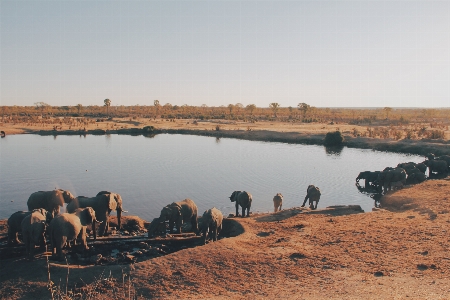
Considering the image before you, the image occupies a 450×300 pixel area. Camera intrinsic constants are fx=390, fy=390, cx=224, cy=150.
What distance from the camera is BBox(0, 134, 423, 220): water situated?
22.8 m

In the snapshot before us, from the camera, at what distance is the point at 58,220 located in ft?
38.3

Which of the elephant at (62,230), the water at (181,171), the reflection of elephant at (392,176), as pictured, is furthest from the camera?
the reflection of elephant at (392,176)

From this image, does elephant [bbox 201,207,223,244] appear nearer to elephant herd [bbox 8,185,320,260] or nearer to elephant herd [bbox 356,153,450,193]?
elephant herd [bbox 8,185,320,260]

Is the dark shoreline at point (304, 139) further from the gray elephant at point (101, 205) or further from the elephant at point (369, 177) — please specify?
the gray elephant at point (101, 205)

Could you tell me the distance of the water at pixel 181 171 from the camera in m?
22.8

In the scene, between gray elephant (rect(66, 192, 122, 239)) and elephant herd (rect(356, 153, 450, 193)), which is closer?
gray elephant (rect(66, 192, 122, 239))

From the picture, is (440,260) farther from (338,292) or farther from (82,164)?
(82,164)

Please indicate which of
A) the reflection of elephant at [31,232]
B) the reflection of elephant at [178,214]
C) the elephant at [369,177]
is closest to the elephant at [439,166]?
the elephant at [369,177]

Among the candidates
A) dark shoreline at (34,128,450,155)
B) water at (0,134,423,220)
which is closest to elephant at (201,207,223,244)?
water at (0,134,423,220)

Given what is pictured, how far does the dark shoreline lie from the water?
2276 mm

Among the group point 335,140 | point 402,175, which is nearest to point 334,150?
point 335,140

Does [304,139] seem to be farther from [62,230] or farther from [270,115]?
[270,115]

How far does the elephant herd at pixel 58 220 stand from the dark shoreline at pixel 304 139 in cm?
3421

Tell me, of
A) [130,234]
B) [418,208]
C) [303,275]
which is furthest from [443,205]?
[130,234]
